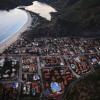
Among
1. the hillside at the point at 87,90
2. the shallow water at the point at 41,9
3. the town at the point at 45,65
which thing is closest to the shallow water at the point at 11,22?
the shallow water at the point at 41,9

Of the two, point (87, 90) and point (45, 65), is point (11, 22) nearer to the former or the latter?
point (45, 65)

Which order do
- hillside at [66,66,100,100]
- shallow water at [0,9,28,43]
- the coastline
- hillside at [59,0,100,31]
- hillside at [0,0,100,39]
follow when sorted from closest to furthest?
hillside at [66,66,100,100] < the coastline < shallow water at [0,9,28,43] < hillside at [0,0,100,39] < hillside at [59,0,100,31]

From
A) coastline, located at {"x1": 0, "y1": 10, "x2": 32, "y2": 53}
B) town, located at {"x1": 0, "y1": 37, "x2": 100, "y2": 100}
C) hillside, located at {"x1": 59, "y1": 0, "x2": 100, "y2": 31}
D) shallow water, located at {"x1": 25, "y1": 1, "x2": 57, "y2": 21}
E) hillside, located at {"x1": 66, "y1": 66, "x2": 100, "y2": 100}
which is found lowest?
hillside, located at {"x1": 66, "y1": 66, "x2": 100, "y2": 100}

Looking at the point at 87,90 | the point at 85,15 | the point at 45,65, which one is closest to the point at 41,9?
the point at 85,15

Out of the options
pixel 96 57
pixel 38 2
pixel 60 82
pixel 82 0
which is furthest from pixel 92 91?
pixel 38 2

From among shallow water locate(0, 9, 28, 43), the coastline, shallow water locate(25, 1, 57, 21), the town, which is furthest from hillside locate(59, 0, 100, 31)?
shallow water locate(0, 9, 28, 43)

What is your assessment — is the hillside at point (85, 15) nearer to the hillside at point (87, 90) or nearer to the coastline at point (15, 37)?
the coastline at point (15, 37)

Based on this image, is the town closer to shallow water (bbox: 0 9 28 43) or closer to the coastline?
the coastline
